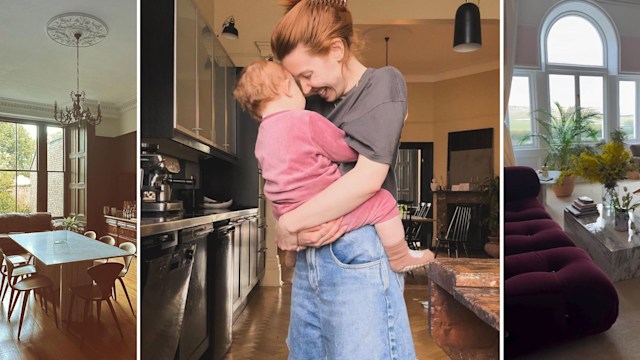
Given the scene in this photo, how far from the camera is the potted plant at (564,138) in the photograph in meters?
1.79

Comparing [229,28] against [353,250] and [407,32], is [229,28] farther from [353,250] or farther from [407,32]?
[353,250]

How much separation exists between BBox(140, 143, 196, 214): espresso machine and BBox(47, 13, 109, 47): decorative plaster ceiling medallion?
1.53ft

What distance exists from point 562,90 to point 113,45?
5.50 ft

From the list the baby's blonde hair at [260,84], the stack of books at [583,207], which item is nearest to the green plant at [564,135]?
the stack of books at [583,207]

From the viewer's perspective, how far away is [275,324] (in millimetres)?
1684

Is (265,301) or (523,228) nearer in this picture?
(265,301)

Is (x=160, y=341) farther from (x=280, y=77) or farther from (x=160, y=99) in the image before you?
(x=280, y=77)

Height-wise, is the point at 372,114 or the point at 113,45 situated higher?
Answer: the point at 113,45

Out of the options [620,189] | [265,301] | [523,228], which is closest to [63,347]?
[265,301]

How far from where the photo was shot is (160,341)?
173cm

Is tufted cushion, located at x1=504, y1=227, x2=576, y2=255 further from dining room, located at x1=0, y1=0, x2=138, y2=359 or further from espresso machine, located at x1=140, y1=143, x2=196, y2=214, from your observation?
dining room, located at x1=0, y1=0, x2=138, y2=359

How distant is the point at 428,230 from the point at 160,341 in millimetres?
1024

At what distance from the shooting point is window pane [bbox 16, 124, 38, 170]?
71.2 inches

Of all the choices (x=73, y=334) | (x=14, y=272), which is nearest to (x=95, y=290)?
(x=73, y=334)
